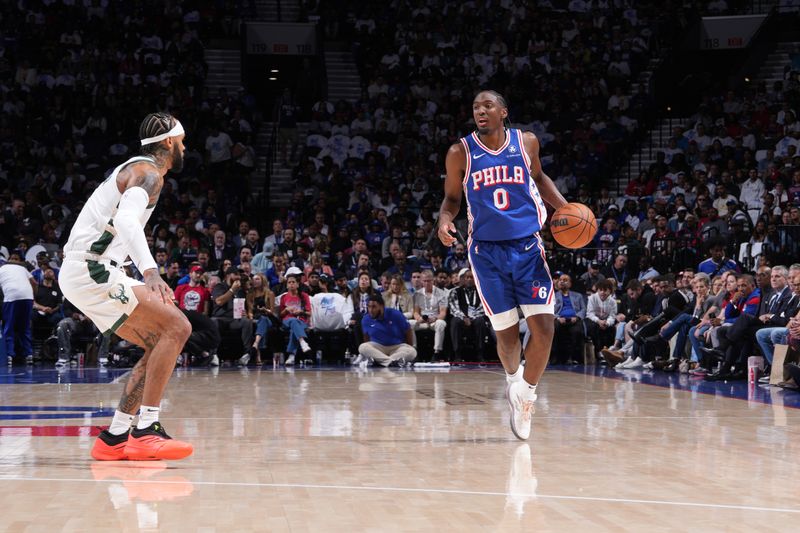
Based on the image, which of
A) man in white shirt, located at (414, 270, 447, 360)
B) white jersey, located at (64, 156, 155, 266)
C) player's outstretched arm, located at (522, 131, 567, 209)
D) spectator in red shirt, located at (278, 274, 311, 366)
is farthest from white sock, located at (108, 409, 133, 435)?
man in white shirt, located at (414, 270, 447, 360)

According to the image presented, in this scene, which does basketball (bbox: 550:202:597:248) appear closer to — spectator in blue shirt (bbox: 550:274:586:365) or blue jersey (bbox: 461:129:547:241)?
blue jersey (bbox: 461:129:547:241)

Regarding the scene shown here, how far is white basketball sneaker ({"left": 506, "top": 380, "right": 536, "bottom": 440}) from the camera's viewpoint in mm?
5727

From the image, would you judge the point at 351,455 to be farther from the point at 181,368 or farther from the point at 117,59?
the point at 117,59

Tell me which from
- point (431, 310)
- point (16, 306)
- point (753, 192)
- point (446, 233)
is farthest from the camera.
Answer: point (753, 192)

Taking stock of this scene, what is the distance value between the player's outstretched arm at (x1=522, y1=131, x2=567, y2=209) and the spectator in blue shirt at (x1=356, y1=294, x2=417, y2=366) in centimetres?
704

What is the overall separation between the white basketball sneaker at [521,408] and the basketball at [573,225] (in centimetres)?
103

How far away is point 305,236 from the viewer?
16.2 metres

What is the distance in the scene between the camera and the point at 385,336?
13.5m

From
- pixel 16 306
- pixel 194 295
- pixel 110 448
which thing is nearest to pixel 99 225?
pixel 110 448

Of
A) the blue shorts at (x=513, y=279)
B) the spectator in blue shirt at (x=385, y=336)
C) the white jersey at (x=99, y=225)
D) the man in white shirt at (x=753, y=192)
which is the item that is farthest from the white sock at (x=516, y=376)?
the man in white shirt at (x=753, y=192)

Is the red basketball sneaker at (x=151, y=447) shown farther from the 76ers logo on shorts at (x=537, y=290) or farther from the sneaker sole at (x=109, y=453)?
the 76ers logo on shorts at (x=537, y=290)

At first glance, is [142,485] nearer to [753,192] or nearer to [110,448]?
[110,448]

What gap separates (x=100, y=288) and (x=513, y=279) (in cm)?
228

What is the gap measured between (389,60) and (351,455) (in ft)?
56.8
